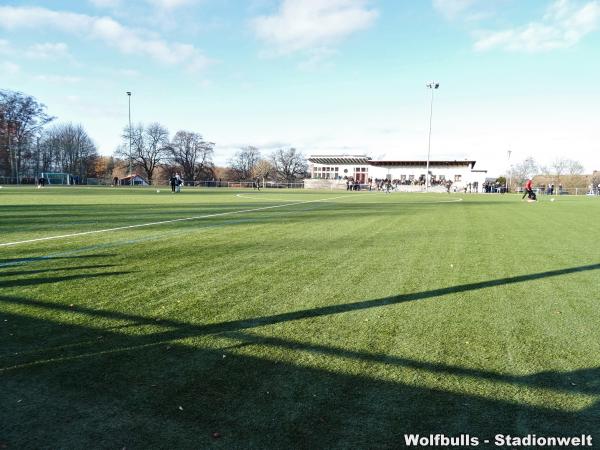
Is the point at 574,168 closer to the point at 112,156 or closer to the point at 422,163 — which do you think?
the point at 422,163

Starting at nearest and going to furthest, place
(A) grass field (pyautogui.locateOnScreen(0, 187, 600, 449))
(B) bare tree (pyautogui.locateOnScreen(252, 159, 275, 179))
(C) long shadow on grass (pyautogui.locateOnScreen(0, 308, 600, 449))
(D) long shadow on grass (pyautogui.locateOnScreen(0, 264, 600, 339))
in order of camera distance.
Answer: (C) long shadow on grass (pyautogui.locateOnScreen(0, 308, 600, 449)) < (A) grass field (pyautogui.locateOnScreen(0, 187, 600, 449)) < (D) long shadow on grass (pyautogui.locateOnScreen(0, 264, 600, 339)) < (B) bare tree (pyautogui.locateOnScreen(252, 159, 275, 179))

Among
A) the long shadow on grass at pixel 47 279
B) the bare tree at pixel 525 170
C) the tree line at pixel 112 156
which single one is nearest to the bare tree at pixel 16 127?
the tree line at pixel 112 156

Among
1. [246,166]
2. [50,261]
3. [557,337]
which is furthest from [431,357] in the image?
[246,166]

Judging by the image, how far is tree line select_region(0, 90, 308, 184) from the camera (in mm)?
62500

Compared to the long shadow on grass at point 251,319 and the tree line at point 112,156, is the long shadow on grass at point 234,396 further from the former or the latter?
the tree line at point 112,156

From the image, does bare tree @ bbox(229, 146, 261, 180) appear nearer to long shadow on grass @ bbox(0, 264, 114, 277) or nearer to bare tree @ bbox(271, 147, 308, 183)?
bare tree @ bbox(271, 147, 308, 183)

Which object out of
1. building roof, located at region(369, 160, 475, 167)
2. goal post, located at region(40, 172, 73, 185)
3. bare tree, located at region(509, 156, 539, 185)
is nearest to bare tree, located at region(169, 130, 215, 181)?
goal post, located at region(40, 172, 73, 185)

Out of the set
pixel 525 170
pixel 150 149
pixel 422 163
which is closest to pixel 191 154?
pixel 150 149

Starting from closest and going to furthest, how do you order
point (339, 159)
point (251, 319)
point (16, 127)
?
1. point (251, 319)
2. point (16, 127)
3. point (339, 159)

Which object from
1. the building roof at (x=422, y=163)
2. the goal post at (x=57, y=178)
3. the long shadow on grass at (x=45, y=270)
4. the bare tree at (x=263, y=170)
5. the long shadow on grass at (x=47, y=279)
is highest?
the building roof at (x=422, y=163)

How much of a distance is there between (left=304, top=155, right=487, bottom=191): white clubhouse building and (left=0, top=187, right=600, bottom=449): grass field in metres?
71.5

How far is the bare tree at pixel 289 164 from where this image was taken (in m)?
114

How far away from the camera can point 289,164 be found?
379 feet

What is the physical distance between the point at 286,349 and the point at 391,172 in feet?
317
